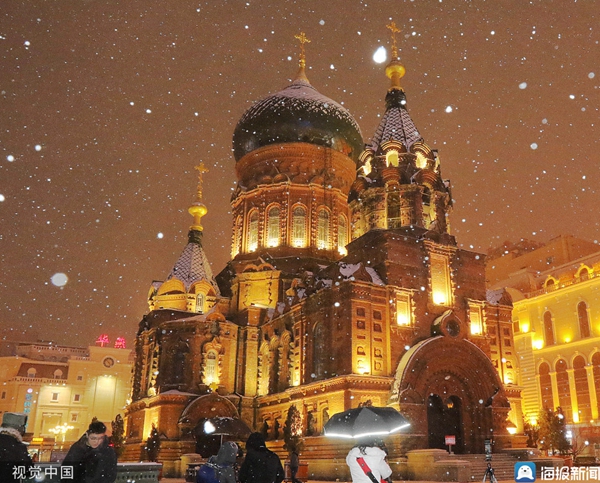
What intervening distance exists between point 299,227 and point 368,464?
1171 inches

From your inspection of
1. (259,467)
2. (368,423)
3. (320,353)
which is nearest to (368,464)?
(259,467)

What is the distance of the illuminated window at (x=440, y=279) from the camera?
27.7 meters

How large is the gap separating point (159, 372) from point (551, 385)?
955 inches

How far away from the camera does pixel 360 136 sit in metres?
39.2

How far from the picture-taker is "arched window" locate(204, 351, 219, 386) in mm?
31453

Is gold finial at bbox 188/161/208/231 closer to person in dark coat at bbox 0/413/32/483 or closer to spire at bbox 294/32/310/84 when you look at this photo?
spire at bbox 294/32/310/84

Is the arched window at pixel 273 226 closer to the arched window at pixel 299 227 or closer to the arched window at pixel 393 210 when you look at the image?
the arched window at pixel 299 227

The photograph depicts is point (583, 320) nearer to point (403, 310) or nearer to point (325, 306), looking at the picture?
point (403, 310)

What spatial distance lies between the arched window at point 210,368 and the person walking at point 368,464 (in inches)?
1015

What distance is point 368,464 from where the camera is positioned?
6.50 m

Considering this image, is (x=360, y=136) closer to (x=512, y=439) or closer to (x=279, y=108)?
(x=279, y=108)

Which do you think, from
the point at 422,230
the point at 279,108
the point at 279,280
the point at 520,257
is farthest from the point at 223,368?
the point at 520,257

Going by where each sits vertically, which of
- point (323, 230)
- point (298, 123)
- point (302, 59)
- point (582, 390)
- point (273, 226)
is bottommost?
point (582, 390)

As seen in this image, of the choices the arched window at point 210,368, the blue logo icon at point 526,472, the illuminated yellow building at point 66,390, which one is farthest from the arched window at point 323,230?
the illuminated yellow building at point 66,390
